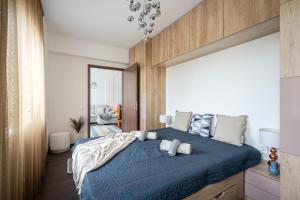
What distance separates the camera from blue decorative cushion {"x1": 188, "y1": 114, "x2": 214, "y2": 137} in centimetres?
256

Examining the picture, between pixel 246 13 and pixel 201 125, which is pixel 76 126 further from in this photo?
pixel 246 13

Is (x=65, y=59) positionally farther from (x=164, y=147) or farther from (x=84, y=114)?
(x=164, y=147)

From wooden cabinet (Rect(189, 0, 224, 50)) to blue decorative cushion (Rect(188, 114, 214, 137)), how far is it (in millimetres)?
1278

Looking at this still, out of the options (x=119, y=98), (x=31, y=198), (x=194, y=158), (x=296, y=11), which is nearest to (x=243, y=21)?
(x=296, y=11)

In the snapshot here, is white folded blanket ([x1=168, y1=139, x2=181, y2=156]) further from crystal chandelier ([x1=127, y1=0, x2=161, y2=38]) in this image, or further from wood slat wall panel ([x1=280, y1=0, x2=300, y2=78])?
crystal chandelier ([x1=127, y1=0, x2=161, y2=38])

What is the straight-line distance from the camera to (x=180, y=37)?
9.41 ft

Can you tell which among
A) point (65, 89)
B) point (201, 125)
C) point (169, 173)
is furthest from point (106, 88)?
point (169, 173)

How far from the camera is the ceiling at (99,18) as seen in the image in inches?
96.7

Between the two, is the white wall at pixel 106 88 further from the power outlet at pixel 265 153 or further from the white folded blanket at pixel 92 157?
the power outlet at pixel 265 153

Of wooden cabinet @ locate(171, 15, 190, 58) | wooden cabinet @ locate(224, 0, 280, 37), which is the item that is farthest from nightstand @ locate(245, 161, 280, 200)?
wooden cabinet @ locate(171, 15, 190, 58)

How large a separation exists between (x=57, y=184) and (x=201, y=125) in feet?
8.25

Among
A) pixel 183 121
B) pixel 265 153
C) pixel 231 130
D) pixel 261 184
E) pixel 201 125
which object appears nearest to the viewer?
pixel 261 184

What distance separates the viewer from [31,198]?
1.73 metres

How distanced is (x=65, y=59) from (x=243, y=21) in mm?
4112
